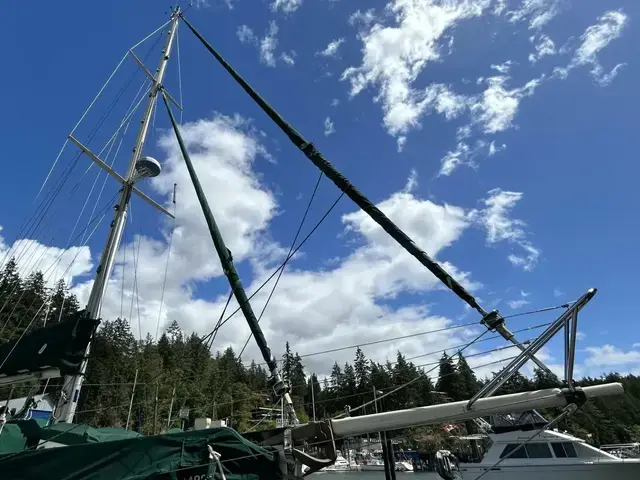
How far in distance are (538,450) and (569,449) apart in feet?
5.01

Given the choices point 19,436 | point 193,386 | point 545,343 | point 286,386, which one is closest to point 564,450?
point 545,343

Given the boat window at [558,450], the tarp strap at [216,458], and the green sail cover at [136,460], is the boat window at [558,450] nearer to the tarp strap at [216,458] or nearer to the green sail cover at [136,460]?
the green sail cover at [136,460]

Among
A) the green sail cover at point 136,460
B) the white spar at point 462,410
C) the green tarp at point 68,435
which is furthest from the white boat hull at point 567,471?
the green tarp at point 68,435

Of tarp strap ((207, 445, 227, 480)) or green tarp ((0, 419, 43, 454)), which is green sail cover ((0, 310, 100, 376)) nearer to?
green tarp ((0, 419, 43, 454))

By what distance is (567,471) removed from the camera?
1894cm

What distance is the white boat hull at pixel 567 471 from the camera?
56.8ft

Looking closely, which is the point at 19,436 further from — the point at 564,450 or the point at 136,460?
the point at 564,450

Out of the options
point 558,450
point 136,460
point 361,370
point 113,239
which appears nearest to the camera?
point 136,460

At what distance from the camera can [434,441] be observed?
67500 mm

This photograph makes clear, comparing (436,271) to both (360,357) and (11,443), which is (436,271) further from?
(360,357)

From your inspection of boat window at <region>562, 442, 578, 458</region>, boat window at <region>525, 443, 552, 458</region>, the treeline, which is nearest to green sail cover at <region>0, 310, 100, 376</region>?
boat window at <region>525, 443, 552, 458</region>

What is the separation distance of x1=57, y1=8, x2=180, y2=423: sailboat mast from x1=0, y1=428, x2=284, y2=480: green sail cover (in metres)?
3.79

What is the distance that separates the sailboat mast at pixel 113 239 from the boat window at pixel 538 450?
22.5 meters

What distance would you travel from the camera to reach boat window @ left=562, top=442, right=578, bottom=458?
19656 millimetres
